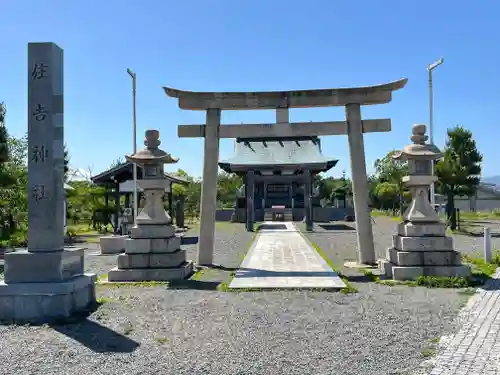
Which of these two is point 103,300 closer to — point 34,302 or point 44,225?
point 34,302

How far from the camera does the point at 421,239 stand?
9.72m

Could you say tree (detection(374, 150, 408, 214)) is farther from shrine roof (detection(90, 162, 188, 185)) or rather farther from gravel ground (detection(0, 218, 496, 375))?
gravel ground (detection(0, 218, 496, 375))

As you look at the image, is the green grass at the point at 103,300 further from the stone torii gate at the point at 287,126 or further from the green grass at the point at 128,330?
the stone torii gate at the point at 287,126

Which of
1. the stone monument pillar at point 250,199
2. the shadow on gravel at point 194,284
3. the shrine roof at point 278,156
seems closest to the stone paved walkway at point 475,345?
the shadow on gravel at point 194,284

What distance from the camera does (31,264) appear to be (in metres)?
6.87

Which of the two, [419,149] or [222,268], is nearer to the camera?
[419,149]

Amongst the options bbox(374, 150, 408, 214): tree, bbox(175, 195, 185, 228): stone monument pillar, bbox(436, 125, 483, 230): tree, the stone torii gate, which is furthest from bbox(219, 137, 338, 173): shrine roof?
the stone torii gate

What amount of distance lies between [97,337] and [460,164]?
75.8ft

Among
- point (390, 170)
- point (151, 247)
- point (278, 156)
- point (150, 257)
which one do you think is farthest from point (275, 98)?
point (390, 170)

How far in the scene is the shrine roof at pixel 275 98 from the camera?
38.0 ft

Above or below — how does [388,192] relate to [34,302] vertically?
above

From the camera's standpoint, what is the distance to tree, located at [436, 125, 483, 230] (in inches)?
977

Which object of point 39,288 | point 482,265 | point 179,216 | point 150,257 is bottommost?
point 482,265

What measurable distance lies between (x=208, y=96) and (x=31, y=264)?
247 inches
